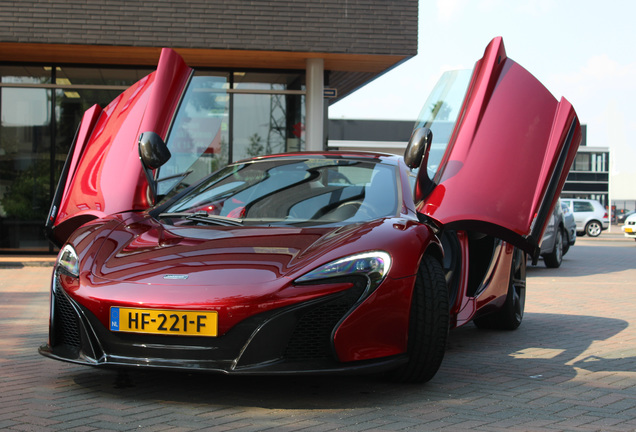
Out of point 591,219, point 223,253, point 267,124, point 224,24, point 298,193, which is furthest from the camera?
point 591,219

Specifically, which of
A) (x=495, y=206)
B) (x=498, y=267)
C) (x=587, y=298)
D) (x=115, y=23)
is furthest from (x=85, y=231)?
(x=115, y=23)

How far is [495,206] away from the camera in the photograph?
16.1 ft

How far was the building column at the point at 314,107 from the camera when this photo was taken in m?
14.0

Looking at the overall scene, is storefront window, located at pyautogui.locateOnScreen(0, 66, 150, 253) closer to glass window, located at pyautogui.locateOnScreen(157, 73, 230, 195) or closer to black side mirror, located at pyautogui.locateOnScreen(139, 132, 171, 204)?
glass window, located at pyautogui.locateOnScreen(157, 73, 230, 195)

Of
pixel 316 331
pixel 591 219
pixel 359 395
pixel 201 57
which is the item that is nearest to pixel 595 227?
pixel 591 219

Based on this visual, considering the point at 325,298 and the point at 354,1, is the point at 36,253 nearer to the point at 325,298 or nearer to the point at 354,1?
the point at 354,1

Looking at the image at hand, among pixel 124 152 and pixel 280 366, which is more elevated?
pixel 124 152

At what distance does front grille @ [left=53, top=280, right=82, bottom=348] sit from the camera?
150 inches

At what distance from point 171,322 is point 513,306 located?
3570mm

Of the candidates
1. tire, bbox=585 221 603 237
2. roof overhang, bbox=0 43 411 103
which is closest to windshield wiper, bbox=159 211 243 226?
roof overhang, bbox=0 43 411 103

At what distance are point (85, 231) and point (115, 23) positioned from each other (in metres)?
9.05

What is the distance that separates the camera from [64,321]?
3.89 metres

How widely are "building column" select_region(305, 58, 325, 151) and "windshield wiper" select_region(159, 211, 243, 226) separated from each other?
9595 mm

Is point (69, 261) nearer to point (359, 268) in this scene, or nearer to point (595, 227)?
point (359, 268)
